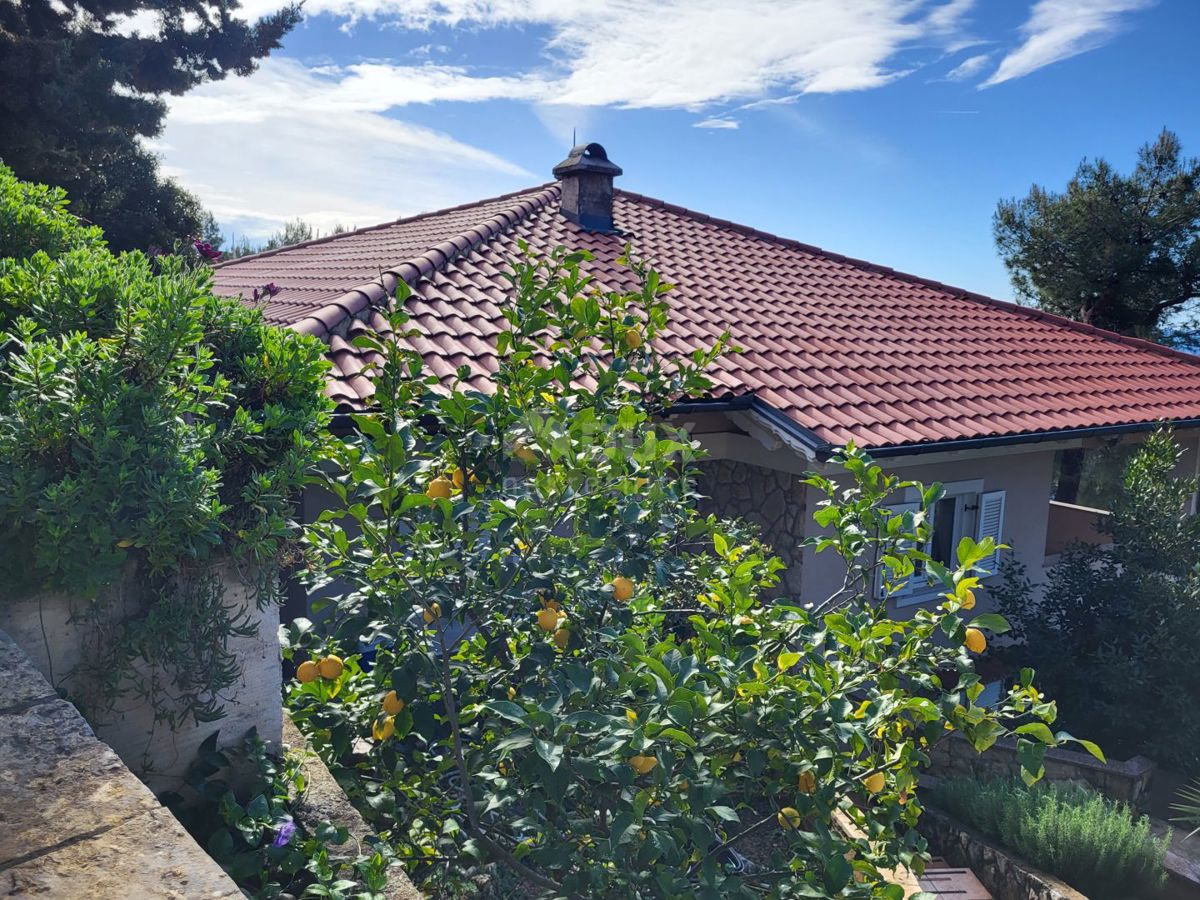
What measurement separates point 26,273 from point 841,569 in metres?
7.02

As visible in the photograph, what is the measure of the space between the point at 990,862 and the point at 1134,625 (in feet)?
9.83

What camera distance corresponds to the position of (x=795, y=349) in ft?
30.5

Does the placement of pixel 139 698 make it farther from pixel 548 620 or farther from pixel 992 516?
pixel 992 516

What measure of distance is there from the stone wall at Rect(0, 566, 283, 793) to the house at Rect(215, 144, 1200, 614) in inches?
111

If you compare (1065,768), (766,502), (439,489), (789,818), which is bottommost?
(1065,768)

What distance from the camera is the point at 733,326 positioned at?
369 inches

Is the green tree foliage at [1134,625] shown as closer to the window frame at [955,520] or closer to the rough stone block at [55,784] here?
the window frame at [955,520]

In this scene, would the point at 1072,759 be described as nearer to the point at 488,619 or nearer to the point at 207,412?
the point at 488,619

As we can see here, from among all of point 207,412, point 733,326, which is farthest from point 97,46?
point 207,412

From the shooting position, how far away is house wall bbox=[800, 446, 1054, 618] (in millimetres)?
8125

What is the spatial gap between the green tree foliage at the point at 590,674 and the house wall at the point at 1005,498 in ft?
16.3

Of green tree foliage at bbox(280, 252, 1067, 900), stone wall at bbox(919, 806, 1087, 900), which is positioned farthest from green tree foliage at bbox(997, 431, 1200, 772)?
green tree foliage at bbox(280, 252, 1067, 900)

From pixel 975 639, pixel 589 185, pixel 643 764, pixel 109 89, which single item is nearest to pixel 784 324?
pixel 589 185

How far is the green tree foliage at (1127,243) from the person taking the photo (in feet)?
72.3
